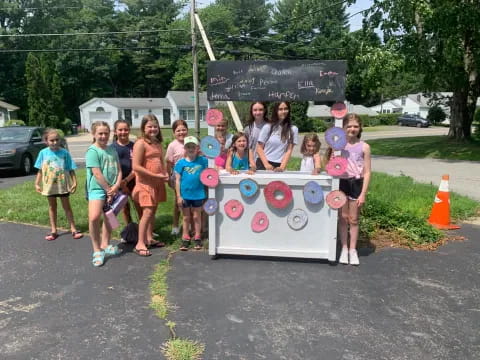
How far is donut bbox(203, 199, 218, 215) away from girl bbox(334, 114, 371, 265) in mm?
1402

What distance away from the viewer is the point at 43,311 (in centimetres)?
346

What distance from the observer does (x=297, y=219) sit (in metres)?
4.52

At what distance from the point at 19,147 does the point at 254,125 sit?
961 cm

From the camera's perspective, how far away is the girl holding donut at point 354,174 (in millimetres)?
4340

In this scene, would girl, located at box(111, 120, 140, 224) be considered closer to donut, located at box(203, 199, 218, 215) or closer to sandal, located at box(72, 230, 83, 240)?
sandal, located at box(72, 230, 83, 240)

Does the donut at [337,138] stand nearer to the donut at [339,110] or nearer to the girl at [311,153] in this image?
the donut at [339,110]

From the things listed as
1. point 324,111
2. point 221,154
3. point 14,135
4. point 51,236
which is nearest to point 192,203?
point 221,154

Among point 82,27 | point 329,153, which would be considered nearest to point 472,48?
point 329,153

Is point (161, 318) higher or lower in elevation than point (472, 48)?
lower

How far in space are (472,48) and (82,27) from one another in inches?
2077

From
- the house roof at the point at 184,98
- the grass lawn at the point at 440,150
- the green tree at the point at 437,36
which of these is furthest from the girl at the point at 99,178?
the house roof at the point at 184,98

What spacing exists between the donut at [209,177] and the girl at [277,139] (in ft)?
2.44

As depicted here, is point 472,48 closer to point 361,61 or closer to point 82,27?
point 361,61

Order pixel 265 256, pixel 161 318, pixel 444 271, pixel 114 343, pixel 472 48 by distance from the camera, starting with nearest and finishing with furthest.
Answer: pixel 114 343 < pixel 161 318 < pixel 444 271 < pixel 265 256 < pixel 472 48
